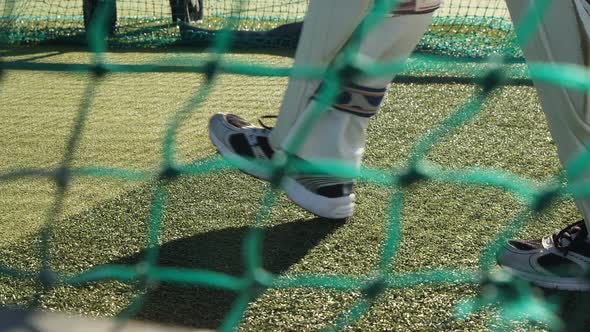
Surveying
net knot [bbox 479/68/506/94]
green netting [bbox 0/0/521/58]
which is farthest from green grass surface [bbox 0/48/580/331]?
green netting [bbox 0/0/521/58]

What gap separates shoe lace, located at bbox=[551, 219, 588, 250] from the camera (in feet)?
4.66

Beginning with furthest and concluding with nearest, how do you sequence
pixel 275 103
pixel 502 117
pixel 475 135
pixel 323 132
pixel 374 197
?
pixel 275 103 → pixel 502 117 → pixel 475 135 → pixel 374 197 → pixel 323 132

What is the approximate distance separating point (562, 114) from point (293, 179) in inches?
20.2

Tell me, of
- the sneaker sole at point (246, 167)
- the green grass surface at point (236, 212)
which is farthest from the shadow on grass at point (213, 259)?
the sneaker sole at point (246, 167)

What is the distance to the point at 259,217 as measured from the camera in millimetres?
1678

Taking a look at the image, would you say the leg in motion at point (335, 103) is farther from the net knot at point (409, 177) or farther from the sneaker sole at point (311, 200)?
the net knot at point (409, 177)

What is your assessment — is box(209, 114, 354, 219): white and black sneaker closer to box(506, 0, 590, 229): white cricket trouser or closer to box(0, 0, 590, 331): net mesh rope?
box(0, 0, 590, 331): net mesh rope

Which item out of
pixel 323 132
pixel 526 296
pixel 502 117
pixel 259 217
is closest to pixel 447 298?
pixel 526 296

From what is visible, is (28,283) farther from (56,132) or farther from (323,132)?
(56,132)

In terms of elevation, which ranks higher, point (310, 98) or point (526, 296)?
point (310, 98)

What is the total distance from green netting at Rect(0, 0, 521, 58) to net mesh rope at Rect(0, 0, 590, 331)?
2173 mm

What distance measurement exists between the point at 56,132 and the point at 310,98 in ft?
3.81

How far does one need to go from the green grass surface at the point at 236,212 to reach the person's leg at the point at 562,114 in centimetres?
8

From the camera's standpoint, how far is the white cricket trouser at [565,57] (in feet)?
4.08
